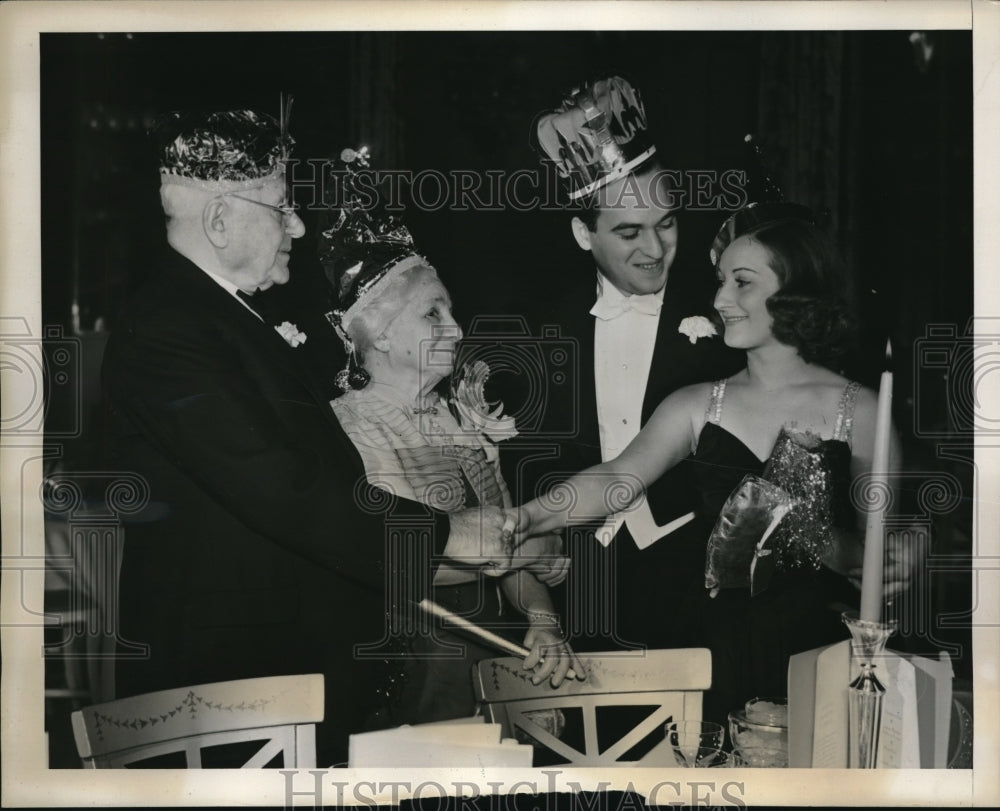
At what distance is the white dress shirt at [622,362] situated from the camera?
1.71 m

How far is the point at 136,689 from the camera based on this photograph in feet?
5.65

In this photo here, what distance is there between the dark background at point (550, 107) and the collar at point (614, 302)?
0.04 m

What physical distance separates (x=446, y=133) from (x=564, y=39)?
0.86ft

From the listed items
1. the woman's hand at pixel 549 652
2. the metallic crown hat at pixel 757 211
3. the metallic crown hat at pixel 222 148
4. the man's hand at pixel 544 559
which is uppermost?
the metallic crown hat at pixel 222 148

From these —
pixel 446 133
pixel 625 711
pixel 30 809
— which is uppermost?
pixel 446 133

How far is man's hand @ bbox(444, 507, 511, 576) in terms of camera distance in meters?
1.71

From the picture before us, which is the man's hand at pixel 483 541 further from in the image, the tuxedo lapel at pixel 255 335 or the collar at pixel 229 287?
the collar at pixel 229 287

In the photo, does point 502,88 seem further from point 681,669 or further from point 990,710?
point 990,710

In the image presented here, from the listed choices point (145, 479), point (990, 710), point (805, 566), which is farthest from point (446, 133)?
point (990, 710)

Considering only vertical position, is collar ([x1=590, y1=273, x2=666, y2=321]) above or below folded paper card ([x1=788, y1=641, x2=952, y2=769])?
above
